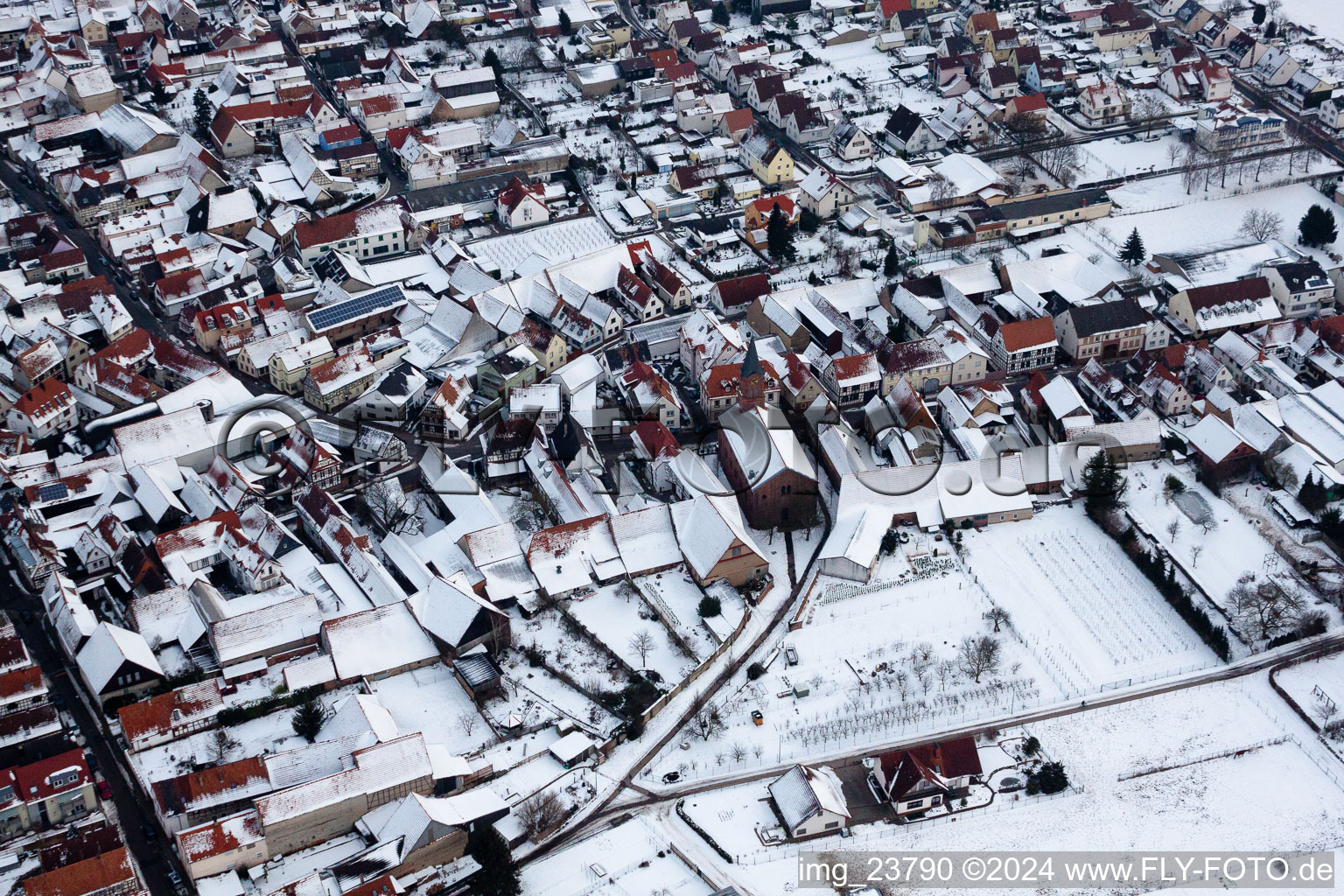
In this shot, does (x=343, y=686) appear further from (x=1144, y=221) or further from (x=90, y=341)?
(x=1144, y=221)

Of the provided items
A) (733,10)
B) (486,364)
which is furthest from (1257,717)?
(733,10)

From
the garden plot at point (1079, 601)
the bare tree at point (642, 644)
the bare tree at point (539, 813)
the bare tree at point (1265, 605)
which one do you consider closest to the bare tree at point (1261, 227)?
the garden plot at point (1079, 601)

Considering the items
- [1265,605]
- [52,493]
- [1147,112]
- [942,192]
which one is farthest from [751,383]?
Answer: [1147,112]

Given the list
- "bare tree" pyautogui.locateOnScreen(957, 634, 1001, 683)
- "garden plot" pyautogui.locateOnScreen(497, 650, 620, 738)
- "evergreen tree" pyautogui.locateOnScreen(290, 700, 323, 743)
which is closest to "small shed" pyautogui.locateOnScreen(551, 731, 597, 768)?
"garden plot" pyautogui.locateOnScreen(497, 650, 620, 738)

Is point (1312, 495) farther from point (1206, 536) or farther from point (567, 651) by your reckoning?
point (567, 651)

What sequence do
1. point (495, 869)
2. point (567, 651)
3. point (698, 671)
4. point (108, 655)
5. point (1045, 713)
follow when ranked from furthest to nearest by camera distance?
point (567, 651) < point (698, 671) < point (1045, 713) < point (108, 655) < point (495, 869)

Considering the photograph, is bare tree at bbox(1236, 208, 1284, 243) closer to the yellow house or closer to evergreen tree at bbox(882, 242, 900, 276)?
evergreen tree at bbox(882, 242, 900, 276)

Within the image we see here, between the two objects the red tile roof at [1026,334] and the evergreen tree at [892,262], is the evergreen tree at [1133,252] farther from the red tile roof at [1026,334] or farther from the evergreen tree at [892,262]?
the evergreen tree at [892,262]
